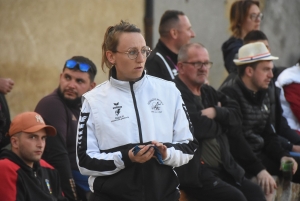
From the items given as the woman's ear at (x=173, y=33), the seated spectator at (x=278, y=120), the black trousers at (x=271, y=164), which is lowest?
the black trousers at (x=271, y=164)

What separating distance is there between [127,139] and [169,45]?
336 centimetres

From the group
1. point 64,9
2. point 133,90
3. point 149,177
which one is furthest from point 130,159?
point 64,9

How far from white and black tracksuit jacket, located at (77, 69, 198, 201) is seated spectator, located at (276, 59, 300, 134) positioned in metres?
4.25

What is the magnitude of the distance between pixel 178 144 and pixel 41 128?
68.1 inches

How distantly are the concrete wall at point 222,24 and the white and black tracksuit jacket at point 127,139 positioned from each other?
16.3 ft

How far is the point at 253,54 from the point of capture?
24.7ft

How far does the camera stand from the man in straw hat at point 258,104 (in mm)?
7250

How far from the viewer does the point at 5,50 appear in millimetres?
7500

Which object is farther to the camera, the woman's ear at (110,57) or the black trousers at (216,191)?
the black trousers at (216,191)

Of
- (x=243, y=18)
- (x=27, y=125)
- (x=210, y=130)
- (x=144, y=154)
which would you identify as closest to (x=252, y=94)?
(x=210, y=130)

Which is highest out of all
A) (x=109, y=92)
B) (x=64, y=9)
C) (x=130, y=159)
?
(x=64, y=9)

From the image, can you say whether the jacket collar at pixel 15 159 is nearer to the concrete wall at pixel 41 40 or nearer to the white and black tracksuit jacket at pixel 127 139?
the white and black tracksuit jacket at pixel 127 139

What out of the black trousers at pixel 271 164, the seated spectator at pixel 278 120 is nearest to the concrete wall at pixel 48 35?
the seated spectator at pixel 278 120

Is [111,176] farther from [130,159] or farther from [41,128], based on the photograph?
[41,128]
